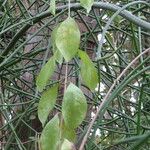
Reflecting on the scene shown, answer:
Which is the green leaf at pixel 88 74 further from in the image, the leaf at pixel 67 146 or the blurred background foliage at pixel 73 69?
the blurred background foliage at pixel 73 69

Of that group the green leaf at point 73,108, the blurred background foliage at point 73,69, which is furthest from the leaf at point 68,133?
the blurred background foliage at point 73,69

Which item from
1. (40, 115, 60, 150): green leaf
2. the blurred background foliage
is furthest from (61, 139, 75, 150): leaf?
the blurred background foliage

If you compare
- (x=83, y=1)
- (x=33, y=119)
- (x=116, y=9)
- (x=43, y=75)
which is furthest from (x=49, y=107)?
(x=33, y=119)

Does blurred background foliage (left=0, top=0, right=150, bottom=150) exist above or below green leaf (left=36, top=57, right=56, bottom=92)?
below

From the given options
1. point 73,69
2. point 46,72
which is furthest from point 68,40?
point 73,69

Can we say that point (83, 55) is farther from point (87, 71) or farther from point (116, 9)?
point (116, 9)

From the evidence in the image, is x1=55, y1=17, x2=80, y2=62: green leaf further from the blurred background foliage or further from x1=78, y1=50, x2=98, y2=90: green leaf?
the blurred background foliage
